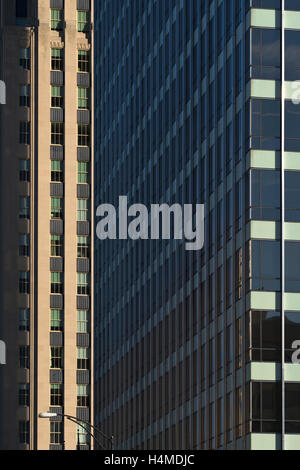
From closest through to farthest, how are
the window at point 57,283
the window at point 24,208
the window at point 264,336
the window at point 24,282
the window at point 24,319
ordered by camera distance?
the window at point 264,336 < the window at point 57,283 < the window at point 24,319 < the window at point 24,282 < the window at point 24,208

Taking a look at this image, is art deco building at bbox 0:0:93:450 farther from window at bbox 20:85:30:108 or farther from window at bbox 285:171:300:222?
window at bbox 285:171:300:222

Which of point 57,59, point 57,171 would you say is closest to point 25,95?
point 57,59

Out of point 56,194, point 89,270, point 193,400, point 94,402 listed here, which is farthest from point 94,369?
point 193,400

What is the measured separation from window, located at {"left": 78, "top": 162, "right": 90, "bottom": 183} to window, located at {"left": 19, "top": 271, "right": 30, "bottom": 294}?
11.5 m

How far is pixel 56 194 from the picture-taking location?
5586 inches

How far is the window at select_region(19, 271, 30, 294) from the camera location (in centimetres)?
14138

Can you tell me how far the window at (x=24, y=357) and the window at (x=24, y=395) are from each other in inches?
83.0

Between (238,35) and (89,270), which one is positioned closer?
(238,35)

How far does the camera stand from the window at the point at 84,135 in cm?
14238

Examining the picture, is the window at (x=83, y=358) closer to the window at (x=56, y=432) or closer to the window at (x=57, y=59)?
the window at (x=56, y=432)

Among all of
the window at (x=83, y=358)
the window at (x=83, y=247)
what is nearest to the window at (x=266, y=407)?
the window at (x=83, y=358)

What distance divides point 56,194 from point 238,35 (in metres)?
69.3

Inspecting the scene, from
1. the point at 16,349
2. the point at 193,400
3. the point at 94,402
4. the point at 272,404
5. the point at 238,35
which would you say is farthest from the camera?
the point at 16,349

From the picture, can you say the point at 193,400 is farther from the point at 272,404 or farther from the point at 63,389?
the point at 63,389
